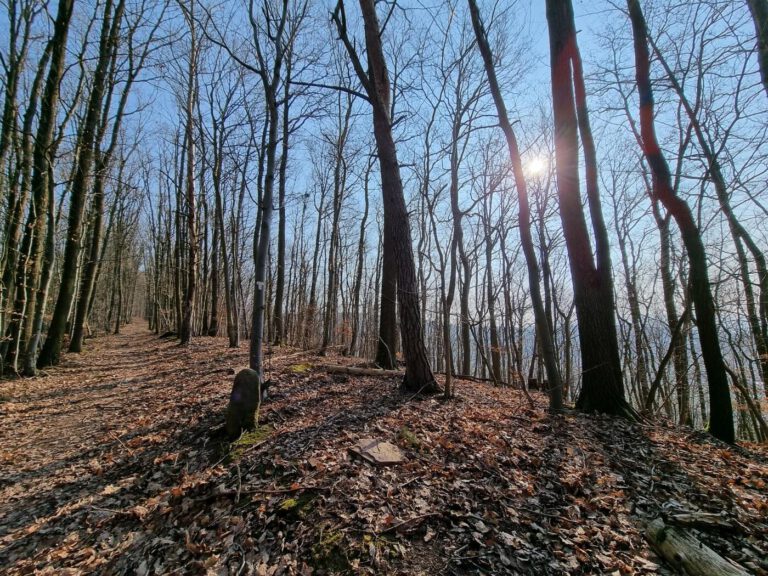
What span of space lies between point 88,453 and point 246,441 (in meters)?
2.28

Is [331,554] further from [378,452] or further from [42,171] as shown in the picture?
[42,171]

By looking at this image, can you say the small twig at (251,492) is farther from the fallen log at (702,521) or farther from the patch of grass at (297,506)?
the fallen log at (702,521)

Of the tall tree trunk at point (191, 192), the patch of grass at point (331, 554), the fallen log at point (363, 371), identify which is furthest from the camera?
the tall tree trunk at point (191, 192)

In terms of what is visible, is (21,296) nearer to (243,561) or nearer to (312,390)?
(312,390)

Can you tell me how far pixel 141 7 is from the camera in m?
9.65

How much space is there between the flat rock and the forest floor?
0.10m

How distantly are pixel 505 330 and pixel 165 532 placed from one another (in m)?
17.9

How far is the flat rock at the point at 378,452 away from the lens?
3.53 metres

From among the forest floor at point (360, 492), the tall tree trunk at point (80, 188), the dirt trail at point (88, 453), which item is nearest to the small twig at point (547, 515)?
the forest floor at point (360, 492)

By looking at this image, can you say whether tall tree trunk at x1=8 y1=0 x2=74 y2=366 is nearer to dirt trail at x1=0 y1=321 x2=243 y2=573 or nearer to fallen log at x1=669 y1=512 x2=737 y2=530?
dirt trail at x1=0 y1=321 x2=243 y2=573

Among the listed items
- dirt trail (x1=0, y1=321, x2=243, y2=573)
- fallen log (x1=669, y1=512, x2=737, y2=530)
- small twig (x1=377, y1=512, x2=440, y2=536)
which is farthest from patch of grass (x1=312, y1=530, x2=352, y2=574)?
fallen log (x1=669, y1=512, x2=737, y2=530)

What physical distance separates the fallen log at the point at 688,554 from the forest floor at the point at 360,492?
0.36 feet

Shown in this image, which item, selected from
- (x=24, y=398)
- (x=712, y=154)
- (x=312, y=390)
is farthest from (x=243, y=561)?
(x=712, y=154)

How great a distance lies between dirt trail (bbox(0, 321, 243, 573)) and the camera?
115 inches
